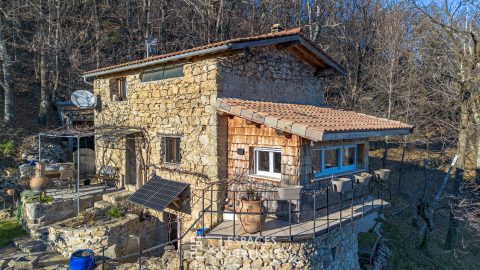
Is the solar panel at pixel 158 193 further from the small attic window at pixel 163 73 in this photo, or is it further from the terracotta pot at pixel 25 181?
the terracotta pot at pixel 25 181

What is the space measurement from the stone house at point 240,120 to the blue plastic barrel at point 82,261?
A: 2.08 meters

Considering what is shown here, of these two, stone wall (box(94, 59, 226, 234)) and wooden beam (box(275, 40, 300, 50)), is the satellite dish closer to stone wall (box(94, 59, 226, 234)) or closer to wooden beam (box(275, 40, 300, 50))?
stone wall (box(94, 59, 226, 234))

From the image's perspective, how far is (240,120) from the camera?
8.97 metres

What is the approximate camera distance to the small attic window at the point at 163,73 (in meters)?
10.1

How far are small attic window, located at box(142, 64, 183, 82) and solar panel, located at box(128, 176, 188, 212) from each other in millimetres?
3345

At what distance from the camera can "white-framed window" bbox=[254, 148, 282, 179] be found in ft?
28.0

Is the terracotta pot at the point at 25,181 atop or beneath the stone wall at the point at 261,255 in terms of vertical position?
atop

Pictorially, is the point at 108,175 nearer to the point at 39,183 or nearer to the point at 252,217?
the point at 39,183

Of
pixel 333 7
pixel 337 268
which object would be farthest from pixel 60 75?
pixel 337 268

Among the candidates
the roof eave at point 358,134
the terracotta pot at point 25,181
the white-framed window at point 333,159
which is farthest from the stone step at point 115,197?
the roof eave at point 358,134

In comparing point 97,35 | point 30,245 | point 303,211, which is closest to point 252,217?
point 303,211

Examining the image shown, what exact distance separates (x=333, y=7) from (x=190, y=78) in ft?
55.9

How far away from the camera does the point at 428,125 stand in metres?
18.8

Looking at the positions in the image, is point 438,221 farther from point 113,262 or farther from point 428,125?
point 113,262
